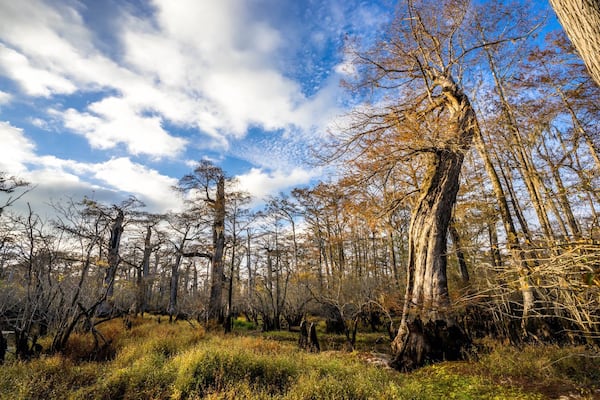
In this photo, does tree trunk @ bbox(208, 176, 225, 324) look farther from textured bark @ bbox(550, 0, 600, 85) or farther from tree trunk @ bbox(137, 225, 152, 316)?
textured bark @ bbox(550, 0, 600, 85)

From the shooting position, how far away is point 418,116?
752cm

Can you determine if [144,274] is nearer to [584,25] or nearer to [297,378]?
[297,378]

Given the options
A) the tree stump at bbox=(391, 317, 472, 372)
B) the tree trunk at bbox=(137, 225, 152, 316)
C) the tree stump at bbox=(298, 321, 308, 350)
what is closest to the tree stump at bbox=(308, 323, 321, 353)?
the tree stump at bbox=(298, 321, 308, 350)

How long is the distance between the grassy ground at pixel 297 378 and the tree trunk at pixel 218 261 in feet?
25.2

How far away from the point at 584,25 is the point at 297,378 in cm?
652

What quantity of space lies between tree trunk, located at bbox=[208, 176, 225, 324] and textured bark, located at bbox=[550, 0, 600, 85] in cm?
1533

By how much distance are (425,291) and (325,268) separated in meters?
13.3

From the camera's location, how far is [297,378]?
569cm

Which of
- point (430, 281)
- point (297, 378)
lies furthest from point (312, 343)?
point (430, 281)

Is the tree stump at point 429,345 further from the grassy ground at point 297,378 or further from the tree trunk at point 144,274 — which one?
the tree trunk at point 144,274

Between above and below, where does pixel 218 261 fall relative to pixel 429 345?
above

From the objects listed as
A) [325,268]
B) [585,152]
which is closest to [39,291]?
[325,268]

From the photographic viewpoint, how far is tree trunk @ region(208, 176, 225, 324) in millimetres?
14844

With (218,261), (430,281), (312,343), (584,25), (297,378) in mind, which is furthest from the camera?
(218,261)
